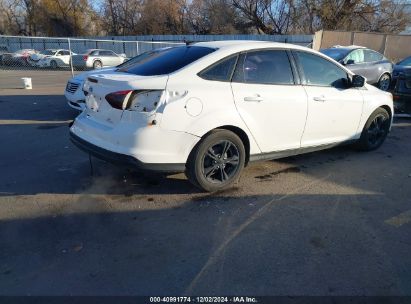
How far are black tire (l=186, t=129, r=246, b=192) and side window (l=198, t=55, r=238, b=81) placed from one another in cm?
58

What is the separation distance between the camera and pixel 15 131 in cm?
712

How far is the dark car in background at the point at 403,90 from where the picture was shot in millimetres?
8492

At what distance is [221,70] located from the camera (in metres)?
4.18

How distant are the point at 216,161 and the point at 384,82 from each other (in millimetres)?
11279

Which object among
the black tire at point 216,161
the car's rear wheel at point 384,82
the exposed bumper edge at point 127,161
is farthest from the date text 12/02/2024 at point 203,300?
the car's rear wheel at point 384,82

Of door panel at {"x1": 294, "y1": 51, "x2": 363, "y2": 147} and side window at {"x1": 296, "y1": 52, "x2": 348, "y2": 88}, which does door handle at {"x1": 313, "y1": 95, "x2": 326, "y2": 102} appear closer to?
door panel at {"x1": 294, "y1": 51, "x2": 363, "y2": 147}

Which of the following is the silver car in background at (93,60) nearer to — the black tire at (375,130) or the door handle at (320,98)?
the black tire at (375,130)

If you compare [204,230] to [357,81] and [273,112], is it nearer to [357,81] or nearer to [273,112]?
[273,112]

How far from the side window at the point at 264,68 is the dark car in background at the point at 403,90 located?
5113 mm

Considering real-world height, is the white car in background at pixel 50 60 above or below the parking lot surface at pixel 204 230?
above

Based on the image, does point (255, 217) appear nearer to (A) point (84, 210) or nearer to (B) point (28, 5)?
(A) point (84, 210)

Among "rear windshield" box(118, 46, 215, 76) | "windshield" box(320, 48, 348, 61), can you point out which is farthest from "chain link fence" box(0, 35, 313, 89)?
"rear windshield" box(118, 46, 215, 76)

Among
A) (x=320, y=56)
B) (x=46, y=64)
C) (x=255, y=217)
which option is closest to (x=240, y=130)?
(x=255, y=217)

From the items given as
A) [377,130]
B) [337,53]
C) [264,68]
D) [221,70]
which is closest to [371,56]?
[337,53]
